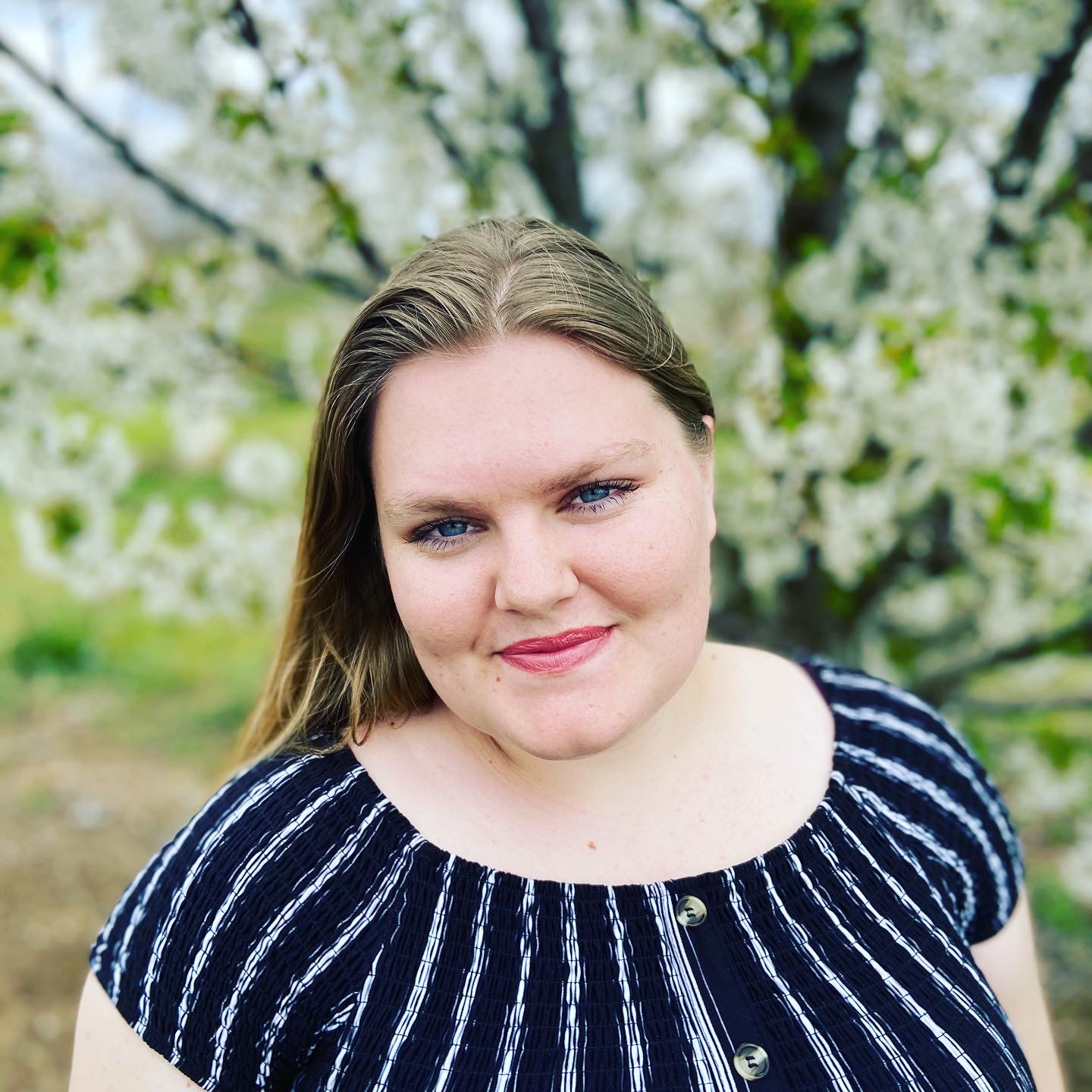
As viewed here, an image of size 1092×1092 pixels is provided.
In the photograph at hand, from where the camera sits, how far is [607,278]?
1.53 m

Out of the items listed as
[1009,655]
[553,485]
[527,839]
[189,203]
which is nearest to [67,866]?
[189,203]

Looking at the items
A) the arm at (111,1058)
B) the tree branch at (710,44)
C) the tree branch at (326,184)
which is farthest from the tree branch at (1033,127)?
the arm at (111,1058)

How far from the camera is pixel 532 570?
53.0 inches

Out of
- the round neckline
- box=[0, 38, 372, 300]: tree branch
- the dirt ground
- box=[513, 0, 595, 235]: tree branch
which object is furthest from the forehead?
the dirt ground

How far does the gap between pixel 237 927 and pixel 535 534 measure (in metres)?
0.66

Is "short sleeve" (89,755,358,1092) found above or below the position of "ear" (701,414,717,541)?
below

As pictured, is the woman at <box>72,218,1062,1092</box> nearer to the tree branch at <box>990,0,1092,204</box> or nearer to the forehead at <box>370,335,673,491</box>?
the forehead at <box>370,335,673,491</box>

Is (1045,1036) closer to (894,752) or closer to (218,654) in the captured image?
(894,752)

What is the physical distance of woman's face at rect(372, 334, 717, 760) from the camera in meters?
1.36

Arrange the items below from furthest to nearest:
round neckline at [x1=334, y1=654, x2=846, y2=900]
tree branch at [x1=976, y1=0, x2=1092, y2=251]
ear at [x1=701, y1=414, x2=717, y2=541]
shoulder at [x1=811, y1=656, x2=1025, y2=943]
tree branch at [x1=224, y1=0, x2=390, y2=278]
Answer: tree branch at [x1=976, y1=0, x2=1092, y2=251], tree branch at [x1=224, y1=0, x2=390, y2=278], shoulder at [x1=811, y1=656, x2=1025, y2=943], ear at [x1=701, y1=414, x2=717, y2=541], round neckline at [x1=334, y1=654, x2=846, y2=900]

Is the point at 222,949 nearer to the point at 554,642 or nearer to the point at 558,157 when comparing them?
the point at 554,642

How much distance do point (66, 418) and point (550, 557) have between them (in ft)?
8.17

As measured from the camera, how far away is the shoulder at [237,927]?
54.2 inches

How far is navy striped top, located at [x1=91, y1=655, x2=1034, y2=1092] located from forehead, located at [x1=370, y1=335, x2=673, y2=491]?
52 centimetres
